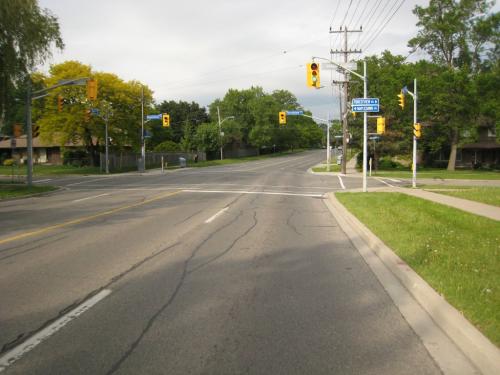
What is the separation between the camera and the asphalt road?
4246 mm

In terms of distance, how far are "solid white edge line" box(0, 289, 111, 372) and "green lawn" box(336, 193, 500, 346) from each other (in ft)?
13.8

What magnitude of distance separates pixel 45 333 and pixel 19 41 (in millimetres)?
24382

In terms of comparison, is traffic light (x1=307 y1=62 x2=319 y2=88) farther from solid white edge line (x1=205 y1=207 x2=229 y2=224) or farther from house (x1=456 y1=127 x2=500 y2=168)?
house (x1=456 y1=127 x2=500 y2=168)

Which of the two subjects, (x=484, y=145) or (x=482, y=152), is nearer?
(x=484, y=145)

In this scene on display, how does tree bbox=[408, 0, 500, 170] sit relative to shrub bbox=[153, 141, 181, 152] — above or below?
above

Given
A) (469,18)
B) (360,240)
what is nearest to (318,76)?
(360,240)

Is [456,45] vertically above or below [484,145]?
above

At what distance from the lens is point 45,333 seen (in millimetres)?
4828

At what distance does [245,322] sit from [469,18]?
52476mm

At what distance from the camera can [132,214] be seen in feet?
48.8

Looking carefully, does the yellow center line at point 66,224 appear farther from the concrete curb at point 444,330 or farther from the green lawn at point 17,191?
the green lawn at point 17,191

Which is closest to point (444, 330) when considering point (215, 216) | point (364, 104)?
point (215, 216)

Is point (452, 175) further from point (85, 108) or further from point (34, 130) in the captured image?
point (34, 130)

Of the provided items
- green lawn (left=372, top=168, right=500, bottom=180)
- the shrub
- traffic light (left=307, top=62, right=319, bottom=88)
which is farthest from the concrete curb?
the shrub
